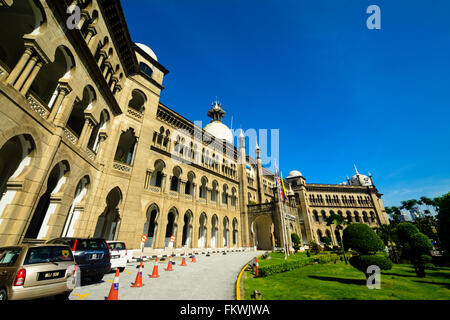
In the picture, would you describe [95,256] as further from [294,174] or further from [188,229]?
[294,174]

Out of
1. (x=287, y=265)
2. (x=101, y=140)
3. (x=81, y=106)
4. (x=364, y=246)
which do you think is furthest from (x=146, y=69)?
(x=364, y=246)

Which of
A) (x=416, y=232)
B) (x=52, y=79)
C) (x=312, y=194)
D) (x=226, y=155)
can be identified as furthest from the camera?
(x=312, y=194)

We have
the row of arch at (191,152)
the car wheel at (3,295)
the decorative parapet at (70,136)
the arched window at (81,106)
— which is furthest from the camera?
the row of arch at (191,152)

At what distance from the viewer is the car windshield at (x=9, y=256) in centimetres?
477

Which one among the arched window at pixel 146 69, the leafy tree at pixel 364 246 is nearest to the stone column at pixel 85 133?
the arched window at pixel 146 69

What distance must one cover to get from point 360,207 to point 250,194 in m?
36.6

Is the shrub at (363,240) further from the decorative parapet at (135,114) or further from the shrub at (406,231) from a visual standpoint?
the decorative parapet at (135,114)

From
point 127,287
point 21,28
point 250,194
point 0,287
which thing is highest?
point 21,28

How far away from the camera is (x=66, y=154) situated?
10398 mm

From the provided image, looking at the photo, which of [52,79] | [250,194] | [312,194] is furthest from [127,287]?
[312,194]

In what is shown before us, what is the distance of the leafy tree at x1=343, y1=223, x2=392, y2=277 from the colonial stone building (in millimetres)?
14622

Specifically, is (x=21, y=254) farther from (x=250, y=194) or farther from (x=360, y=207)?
(x=360, y=207)

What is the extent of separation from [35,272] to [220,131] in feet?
128

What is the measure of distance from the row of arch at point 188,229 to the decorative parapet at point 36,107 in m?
12.9
